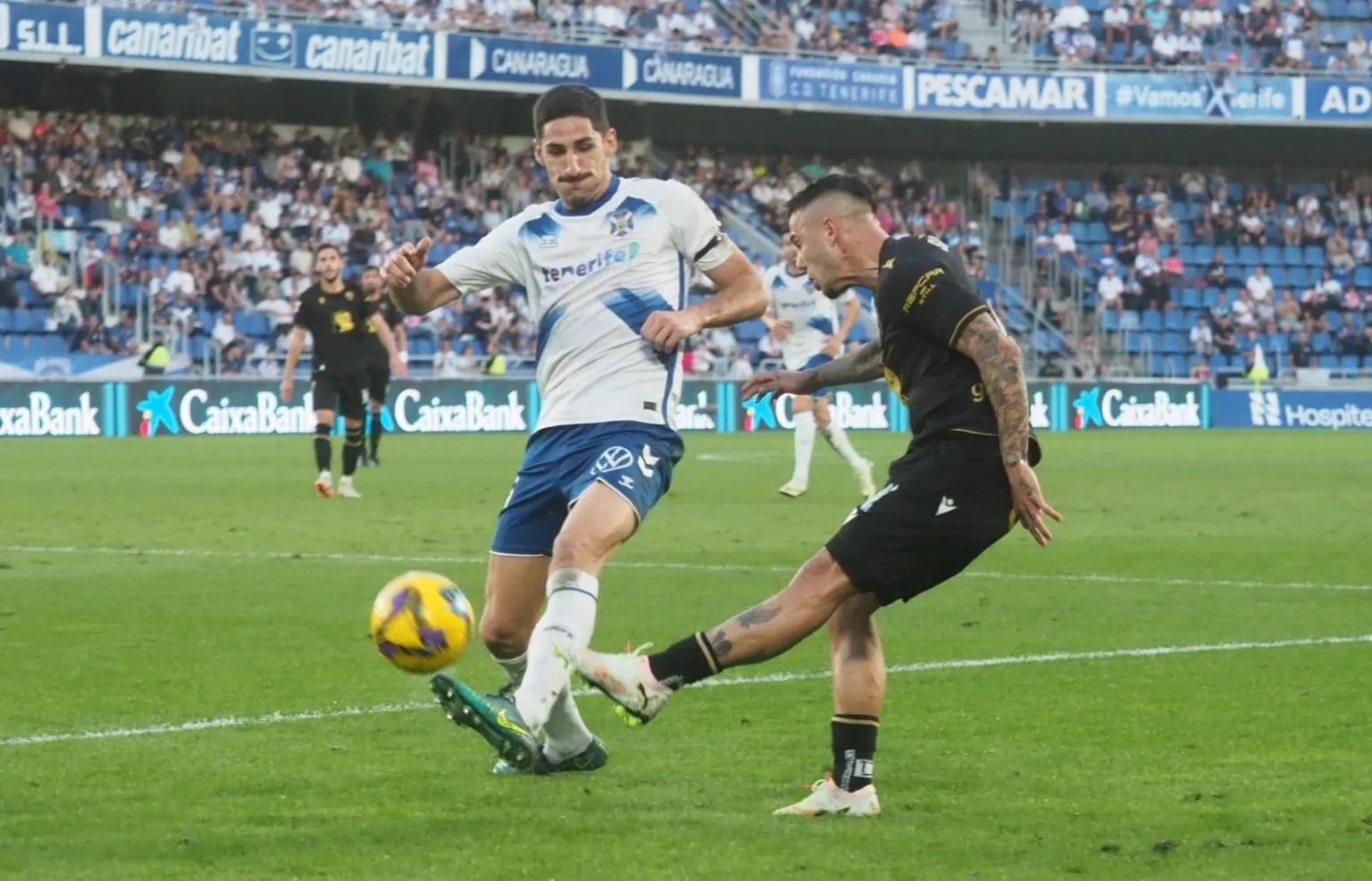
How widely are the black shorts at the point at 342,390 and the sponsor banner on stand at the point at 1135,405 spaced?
2227 cm

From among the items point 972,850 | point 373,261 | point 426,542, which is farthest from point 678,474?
point 972,850

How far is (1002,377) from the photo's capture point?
5.77m

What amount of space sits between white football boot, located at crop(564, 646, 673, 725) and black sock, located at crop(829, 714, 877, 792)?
1.72 ft

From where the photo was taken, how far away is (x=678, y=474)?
23.7m

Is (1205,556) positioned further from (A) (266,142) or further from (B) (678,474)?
(A) (266,142)

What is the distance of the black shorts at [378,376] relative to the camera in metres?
23.1

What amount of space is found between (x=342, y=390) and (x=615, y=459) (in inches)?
547

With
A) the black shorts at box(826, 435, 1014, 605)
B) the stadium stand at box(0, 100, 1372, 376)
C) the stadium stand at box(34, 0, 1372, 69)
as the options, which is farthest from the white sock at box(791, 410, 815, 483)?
the stadium stand at box(34, 0, 1372, 69)

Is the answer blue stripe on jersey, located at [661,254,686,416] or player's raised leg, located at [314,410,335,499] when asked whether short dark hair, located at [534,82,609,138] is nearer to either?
blue stripe on jersey, located at [661,254,686,416]

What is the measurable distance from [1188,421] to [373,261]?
15846mm

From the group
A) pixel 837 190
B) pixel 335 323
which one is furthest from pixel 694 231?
pixel 335 323

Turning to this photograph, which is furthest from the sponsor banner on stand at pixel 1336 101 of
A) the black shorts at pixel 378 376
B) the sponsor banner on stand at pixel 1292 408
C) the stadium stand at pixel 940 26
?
the black shorts at pixel 378 376

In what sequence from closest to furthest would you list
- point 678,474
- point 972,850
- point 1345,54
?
1. point 972,850
2. point 678,474
3. point 1345,54

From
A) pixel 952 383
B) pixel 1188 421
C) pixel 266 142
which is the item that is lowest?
pixel 1188 421
